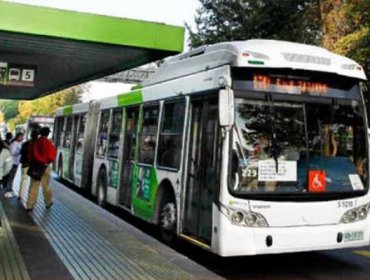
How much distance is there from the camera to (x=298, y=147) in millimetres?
8406

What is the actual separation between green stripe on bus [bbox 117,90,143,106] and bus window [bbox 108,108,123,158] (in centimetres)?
25

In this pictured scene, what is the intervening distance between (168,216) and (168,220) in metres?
0.07

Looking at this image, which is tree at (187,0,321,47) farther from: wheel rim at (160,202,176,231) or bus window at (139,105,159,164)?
wheel rim at (160,202,176,231)

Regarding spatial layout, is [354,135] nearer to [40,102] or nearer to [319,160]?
[319,160]

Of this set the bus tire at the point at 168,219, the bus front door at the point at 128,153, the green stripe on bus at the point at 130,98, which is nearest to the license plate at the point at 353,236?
the bus tire at the point at 168,219

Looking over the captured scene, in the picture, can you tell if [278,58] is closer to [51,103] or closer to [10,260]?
[10,260]

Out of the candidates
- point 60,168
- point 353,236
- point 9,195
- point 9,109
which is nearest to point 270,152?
point 353,236

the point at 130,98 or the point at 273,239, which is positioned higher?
the point at 130,98

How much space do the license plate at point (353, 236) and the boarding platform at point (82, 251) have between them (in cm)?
229

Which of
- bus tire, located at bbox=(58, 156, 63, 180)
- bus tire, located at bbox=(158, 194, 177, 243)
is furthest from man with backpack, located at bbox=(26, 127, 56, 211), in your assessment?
bus tire, located at bbox=(58, 156, 63, 180)

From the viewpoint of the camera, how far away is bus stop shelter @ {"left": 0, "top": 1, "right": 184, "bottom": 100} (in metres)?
7.68

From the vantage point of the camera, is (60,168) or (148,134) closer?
(148,134)

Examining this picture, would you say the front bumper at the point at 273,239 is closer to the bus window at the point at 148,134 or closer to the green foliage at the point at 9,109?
the bus window at the point at 148,134

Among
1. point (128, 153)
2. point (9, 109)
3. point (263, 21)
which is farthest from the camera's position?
point (9, 109)
